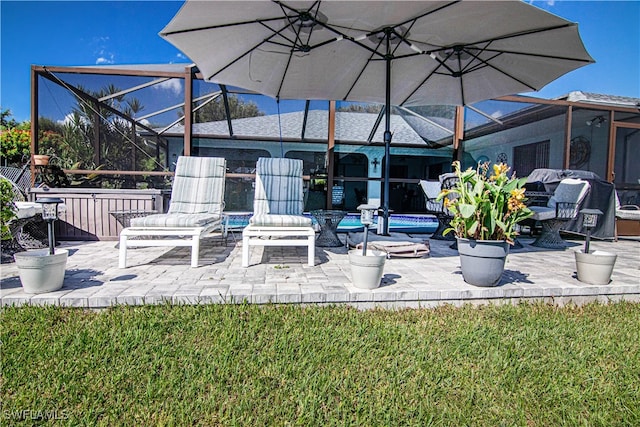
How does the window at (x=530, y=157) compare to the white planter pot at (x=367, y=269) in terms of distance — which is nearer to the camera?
the white planter pot at (x=367, y=269)

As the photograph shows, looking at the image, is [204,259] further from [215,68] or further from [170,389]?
[215,68]

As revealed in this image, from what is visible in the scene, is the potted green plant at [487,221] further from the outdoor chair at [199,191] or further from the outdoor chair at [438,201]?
the outdoor chair at [199,191]

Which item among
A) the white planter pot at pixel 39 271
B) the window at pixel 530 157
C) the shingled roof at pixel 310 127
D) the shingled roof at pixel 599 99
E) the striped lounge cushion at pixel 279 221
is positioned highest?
the shingled roof at pixel 599 99

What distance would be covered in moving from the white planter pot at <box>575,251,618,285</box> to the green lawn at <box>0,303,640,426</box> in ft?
1.69

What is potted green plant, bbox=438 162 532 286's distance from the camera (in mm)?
2744

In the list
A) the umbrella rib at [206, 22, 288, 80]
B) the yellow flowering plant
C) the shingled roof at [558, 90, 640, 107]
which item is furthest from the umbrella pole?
the shingled roof at [558, 90, 640, 107]

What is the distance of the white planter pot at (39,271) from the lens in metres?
2.36

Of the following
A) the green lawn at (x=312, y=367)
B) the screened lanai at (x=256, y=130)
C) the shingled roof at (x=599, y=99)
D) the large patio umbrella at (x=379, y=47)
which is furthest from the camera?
the shingled roof at (x=599, y=99)

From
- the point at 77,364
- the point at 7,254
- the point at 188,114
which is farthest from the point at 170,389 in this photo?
the point at 188,114

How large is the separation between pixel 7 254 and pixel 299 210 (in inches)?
134

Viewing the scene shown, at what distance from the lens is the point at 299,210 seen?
4.73m

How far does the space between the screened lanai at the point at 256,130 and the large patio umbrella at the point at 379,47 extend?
1.36m

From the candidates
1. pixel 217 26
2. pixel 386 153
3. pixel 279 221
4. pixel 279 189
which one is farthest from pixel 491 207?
pixel 217 26

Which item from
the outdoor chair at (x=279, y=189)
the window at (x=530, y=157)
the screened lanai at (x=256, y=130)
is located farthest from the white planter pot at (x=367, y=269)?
the window at (x=530, y=157)
